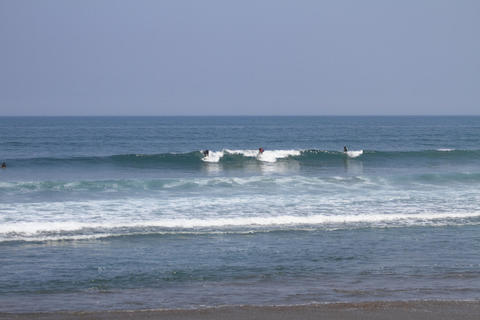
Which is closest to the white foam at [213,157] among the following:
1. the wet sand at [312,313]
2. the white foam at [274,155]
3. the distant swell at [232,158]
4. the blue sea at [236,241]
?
the distant swell at [232,158]

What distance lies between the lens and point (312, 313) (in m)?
8.92

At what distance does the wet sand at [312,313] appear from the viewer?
345 inches

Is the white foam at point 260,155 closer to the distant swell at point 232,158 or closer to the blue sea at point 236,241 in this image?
the distant swell at point 232,158

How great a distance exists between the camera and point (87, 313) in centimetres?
909

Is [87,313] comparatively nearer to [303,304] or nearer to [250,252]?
[303,304]

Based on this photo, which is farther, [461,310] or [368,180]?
[368,180]

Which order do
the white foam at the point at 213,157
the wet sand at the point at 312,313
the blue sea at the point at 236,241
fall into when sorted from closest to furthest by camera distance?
the wet sand at the point at 312,313, the blue sea at the point at 236,241, the white foam at the point at 213,157

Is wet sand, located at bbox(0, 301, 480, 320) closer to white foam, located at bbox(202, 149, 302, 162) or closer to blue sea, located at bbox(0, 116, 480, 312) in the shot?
blue sea, located at bbox(0, 116, 480, 312)

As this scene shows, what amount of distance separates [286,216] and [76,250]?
6.84 metres

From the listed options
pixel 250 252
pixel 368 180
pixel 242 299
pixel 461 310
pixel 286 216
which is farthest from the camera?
pixel 368 180

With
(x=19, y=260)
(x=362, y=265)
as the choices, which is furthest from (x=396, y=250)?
(x=19, y=260)

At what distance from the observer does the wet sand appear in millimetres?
8773

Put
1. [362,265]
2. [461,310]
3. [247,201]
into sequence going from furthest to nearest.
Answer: [247,201] → [362,265] → [461,310]

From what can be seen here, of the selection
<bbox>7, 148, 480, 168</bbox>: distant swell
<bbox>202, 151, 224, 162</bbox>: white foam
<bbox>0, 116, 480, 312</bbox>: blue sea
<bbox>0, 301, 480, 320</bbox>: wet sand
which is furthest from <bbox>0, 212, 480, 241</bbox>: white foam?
<bbox>202, 151, 224, 162</bbox>: white foam
